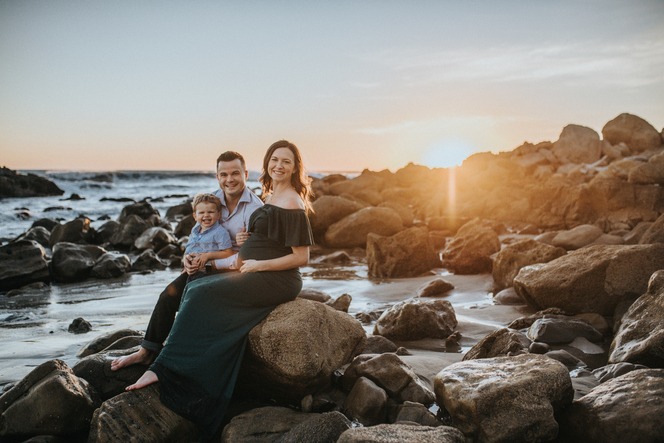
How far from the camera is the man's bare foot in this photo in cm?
381

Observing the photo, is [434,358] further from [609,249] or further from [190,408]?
[609,249]

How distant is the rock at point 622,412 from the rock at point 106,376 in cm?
339

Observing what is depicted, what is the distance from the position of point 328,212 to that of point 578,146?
18137 millimetres

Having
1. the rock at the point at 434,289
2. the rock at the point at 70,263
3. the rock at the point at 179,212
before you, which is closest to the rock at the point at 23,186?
the rock at the point at 179,212

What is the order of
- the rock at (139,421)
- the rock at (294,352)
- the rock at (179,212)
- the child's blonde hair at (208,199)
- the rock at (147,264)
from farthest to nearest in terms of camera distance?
the rock at (179,212) < the rock at (147,264) < the child's blonde hair at (208,199) < the rock at (294,352) < the rock at (139,421)

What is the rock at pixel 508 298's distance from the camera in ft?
22.3

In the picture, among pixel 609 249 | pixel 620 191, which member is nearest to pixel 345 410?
pixel 609 249

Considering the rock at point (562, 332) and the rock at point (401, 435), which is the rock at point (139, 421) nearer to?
the rock at point (401, 435)

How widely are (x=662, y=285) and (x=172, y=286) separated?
4642 mm

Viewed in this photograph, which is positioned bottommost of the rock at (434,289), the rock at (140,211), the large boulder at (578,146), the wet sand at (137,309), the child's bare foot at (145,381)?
the wet sand at (137,309)

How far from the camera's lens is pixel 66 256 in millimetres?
9945

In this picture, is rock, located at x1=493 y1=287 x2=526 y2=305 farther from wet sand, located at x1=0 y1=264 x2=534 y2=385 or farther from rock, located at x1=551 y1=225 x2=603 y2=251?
rock, located at x1=551 y1=225 x2=603 y2=251

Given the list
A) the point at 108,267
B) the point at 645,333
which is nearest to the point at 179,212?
the point at 108,267

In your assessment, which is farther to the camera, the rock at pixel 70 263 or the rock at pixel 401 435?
the rock at pixel 70 263
